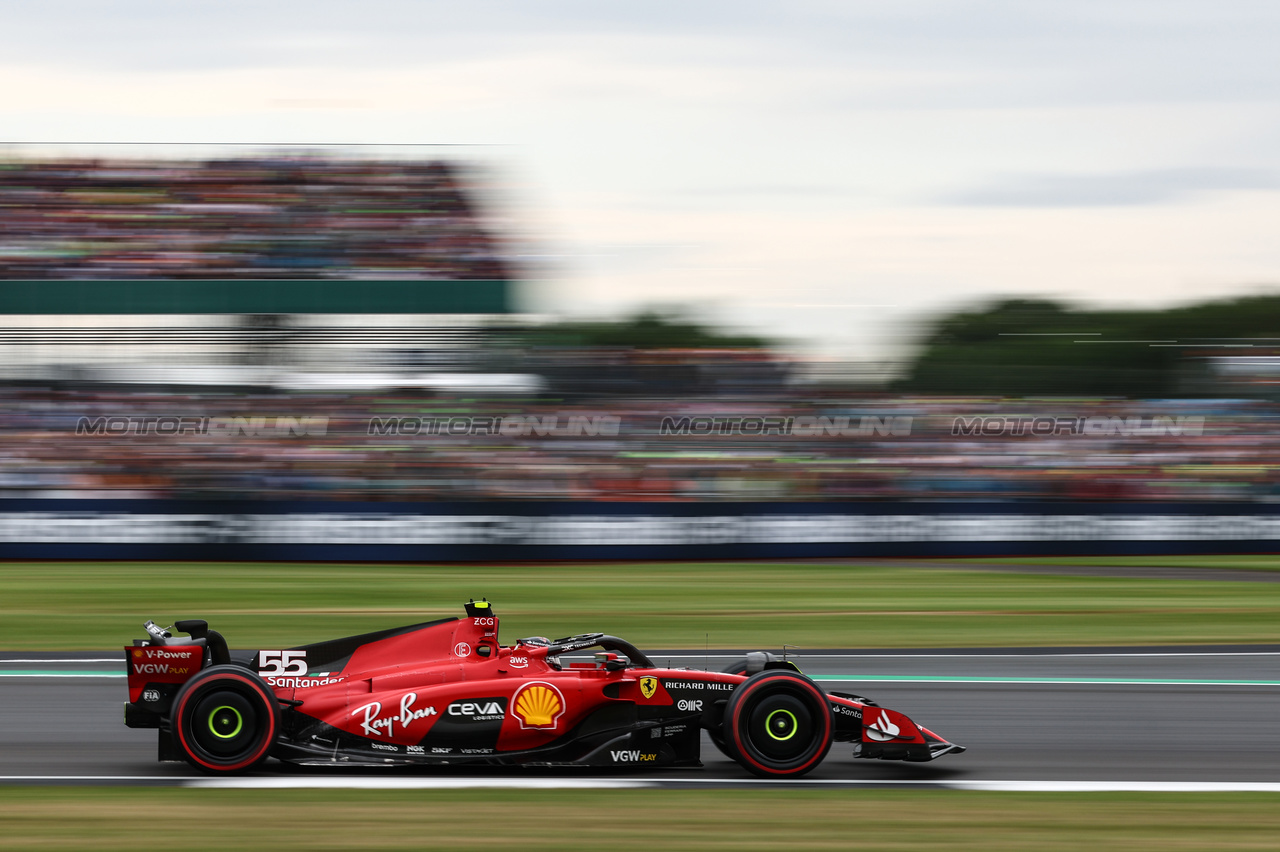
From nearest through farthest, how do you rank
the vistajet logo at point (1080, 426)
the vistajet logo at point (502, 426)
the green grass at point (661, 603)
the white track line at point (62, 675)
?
1. the white track line at point (62, 675)
2. the green grass at point (661, 603)
3. the vistajet logo at point (502, 426)
4. the vistajet logo at point (1080, 426)

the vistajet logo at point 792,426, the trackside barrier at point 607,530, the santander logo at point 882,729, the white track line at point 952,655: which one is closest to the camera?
the santander logo at point 882,729

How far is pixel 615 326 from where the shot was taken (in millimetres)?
23891

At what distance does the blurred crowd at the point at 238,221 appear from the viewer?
20.2m

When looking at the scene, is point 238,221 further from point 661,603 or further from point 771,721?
point 771,721

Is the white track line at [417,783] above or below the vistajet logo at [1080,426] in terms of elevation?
below

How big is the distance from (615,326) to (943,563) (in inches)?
345

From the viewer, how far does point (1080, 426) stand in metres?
18.7

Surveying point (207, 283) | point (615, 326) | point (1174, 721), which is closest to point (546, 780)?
point (1174, 721)

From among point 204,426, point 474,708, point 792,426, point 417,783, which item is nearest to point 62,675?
point 417,783

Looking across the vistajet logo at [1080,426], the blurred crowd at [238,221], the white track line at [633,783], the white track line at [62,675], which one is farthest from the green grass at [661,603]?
the blurred crowd at [238,221]

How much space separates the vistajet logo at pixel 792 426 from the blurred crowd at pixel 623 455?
4cm

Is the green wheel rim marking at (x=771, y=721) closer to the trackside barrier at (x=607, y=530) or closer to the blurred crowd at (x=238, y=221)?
the trackside barrier at (x=607, y=530)

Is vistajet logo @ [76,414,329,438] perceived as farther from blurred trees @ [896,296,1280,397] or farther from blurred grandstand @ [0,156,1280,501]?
blurred trees @ [896,296,1280,397]

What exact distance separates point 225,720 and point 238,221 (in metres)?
16.8
